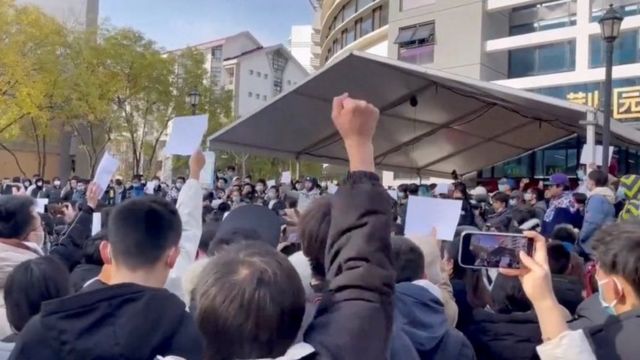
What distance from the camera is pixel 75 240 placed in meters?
4.87

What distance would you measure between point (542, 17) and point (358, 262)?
97.0 ft

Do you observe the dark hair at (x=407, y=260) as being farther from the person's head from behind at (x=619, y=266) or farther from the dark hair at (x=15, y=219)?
the dark hair at (x=15, y=219)

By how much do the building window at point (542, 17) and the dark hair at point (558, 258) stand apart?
26.5 m

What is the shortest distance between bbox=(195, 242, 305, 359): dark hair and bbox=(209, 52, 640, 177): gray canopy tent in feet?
32.1

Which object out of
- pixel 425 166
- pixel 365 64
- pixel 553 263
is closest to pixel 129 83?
pixel 425 166

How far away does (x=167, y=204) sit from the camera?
2.43m

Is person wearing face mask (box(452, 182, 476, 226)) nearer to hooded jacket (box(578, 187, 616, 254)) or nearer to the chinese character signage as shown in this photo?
hooded jacket (box(578, 187, 616, 254))

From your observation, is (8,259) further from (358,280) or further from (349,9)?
(349,9)

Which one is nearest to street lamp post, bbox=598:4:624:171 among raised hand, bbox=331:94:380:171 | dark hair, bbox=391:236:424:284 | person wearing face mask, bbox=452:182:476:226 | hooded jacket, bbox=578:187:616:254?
person wearing face mask, bbox=452:182:476:226

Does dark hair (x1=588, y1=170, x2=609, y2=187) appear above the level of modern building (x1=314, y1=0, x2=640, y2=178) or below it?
below

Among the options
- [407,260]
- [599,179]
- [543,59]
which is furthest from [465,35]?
[407,260]

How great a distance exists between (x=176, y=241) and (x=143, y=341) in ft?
1.53

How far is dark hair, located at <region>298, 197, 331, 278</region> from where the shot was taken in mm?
2107

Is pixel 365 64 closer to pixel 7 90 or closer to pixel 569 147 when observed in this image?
pixel 569 147
